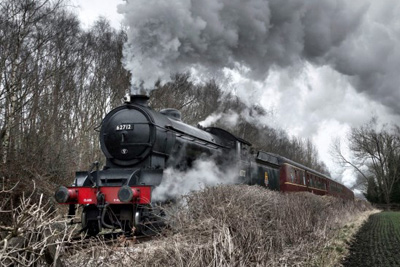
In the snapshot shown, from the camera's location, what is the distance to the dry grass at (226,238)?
13.5 feet

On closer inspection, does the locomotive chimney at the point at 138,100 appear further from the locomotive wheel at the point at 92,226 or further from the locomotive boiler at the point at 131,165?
the locomotive wheel at the point at 92,226

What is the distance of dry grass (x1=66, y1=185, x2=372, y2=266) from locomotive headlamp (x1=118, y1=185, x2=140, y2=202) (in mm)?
1736

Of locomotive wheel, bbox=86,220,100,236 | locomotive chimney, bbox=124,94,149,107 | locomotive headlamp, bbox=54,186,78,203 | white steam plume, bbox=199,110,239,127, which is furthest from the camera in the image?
white steam plume, bbox=199,110,239,127

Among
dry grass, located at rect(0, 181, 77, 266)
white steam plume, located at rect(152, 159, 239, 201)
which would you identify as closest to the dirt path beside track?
white steam plume, located at rect(152, 159, 239, 201)

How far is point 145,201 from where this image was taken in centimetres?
802

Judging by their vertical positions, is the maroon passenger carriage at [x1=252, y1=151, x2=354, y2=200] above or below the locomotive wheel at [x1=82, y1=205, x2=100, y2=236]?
above

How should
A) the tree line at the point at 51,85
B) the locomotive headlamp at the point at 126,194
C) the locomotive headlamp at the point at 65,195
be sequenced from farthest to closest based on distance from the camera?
the tree line at the point at 51,85, the locomotive headlamp at the point at 65,195, the locomotive headlamp at the point at 126,194

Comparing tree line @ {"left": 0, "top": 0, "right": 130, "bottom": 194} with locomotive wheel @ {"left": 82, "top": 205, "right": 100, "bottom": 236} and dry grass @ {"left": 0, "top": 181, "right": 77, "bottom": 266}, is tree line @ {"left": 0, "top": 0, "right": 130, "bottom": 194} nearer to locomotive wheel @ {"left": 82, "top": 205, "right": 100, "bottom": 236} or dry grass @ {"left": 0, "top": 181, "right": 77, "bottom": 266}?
locomotive wheel @ {"left": 82, "top": 205, "right": 100, "bottom": 236}

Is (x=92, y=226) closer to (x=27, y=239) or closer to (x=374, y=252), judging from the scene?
(x=27, y=239)

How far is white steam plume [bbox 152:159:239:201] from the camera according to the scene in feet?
30.3

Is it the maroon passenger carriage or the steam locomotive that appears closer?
the steam locomotive

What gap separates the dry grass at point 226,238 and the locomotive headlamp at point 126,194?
174 centimetres

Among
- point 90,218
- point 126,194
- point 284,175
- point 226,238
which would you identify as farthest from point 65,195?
point 284,175

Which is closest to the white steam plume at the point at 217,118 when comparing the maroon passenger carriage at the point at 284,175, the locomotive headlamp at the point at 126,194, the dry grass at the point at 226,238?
the maroon passenger carriage at the point at 284,175
